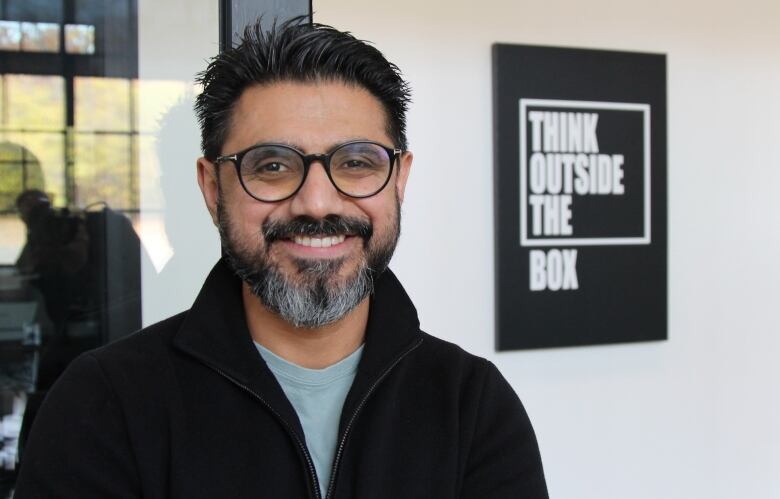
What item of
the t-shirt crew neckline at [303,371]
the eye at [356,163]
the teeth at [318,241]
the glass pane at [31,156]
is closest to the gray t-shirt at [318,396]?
the t-shirt crew neckline at [303,371]

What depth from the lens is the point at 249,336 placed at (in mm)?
1123

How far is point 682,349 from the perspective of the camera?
2756mm

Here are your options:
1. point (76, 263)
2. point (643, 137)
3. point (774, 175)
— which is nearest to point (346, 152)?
point (76, 263)

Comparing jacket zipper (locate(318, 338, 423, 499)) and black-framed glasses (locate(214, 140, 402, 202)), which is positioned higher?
black-framed glasses (locate(214, 140, 402, 202))

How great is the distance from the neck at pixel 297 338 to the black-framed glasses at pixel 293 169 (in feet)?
0.63

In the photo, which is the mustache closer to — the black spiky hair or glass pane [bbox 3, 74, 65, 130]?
the black spiky hair

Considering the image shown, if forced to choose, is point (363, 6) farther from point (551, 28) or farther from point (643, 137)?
point (643, 137)

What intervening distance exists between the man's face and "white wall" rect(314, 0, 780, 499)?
125 centimetres

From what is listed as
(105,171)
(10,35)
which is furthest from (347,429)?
(10,35)

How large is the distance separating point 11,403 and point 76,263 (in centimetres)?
41

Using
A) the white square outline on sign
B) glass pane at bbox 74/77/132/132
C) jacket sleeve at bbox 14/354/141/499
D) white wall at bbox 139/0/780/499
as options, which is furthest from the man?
the white square outline on sign

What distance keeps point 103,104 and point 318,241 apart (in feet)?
4.05

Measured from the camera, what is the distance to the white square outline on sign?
2463mm

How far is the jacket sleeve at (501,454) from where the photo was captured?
1.11m
